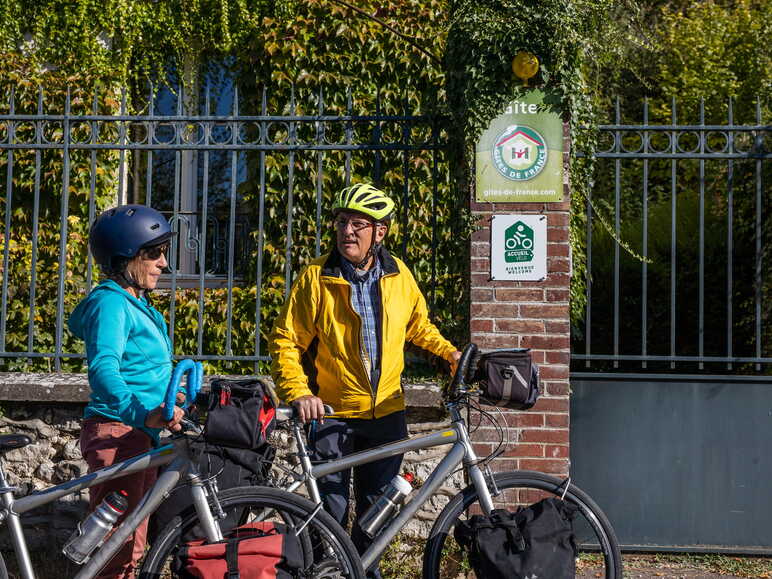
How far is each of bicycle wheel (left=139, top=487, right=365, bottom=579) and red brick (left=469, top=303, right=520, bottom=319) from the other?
1574 mm

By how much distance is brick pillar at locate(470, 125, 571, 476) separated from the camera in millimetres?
4297

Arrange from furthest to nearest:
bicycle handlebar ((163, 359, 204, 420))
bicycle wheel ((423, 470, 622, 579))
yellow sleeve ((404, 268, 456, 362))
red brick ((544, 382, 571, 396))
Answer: red brick ((544, 382, 571, 396)), yellow sleeve ((404, 268, 456, 362)), bicycle wheel ((423, 470, 622, 579)), bicycle handlebar ((163, 359, 204, 420))

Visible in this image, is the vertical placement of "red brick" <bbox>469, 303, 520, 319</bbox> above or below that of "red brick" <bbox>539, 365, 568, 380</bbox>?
above

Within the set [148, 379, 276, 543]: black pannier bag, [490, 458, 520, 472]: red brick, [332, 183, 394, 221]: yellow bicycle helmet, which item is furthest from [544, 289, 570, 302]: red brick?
[148, 379, 276, 543]: black pannier bag

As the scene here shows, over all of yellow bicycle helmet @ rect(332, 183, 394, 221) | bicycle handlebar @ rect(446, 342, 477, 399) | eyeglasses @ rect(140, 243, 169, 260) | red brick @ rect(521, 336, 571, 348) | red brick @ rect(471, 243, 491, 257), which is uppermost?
yellow bicycle helmet @ rect(332, 183, 394, 221)

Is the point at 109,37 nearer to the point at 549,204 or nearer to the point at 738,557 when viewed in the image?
the point at 549,204

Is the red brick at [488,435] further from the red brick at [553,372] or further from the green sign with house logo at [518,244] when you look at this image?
the green sign with house logo at [518,244]

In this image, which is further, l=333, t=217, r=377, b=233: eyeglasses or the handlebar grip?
l=333, t=217, r=377, b=233: eyeglasses

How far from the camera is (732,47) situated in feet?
33.8

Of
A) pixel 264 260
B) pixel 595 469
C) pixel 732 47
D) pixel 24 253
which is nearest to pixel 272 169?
pixel 264 260

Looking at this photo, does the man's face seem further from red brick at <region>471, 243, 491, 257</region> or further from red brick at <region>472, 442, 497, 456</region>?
red brick at <region>472, 442, 497, 456</region>

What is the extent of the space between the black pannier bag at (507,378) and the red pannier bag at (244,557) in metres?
0.92

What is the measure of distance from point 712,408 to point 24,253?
483 cm

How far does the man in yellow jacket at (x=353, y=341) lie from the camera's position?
3504mm
